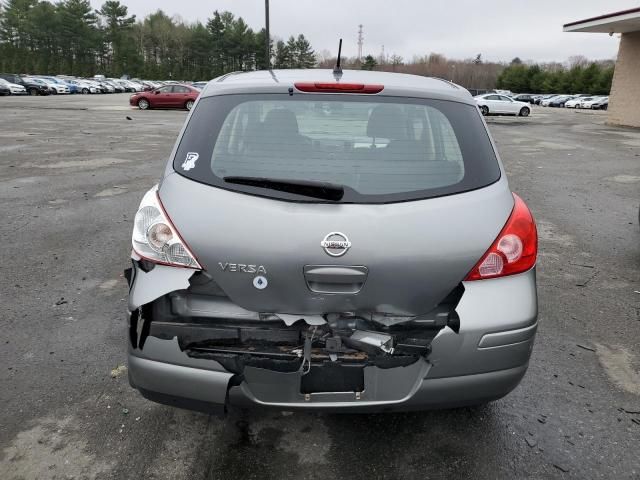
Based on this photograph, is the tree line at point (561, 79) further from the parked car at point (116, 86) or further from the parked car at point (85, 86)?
the parked car at point (85, 86)

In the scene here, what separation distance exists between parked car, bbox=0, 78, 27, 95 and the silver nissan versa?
4851 cm

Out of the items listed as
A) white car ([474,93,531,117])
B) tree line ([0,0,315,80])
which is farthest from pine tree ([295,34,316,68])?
white car ([474,93,531,117])

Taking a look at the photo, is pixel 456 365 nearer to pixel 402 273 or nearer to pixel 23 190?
pixel 402 273

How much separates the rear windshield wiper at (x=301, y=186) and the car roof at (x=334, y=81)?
526 millimetres

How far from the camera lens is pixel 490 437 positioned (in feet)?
8.71

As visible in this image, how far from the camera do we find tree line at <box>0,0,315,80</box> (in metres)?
89.1

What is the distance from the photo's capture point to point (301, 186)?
2.23 meters

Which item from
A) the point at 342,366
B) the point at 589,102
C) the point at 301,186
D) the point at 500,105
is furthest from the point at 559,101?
the point at 342,366

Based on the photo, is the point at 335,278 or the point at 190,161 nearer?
the point at 335,278

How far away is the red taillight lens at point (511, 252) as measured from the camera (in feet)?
7.20

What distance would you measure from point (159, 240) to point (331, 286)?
766 millimetres

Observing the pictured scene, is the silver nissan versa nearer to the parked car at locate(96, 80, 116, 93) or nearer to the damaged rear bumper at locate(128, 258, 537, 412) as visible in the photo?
A: the damaged rear bumper at locate(128, 258, 537, 412)

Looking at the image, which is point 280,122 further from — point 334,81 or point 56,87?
point 56,87

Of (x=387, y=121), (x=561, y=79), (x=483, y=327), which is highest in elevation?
(x=561, y=79)
